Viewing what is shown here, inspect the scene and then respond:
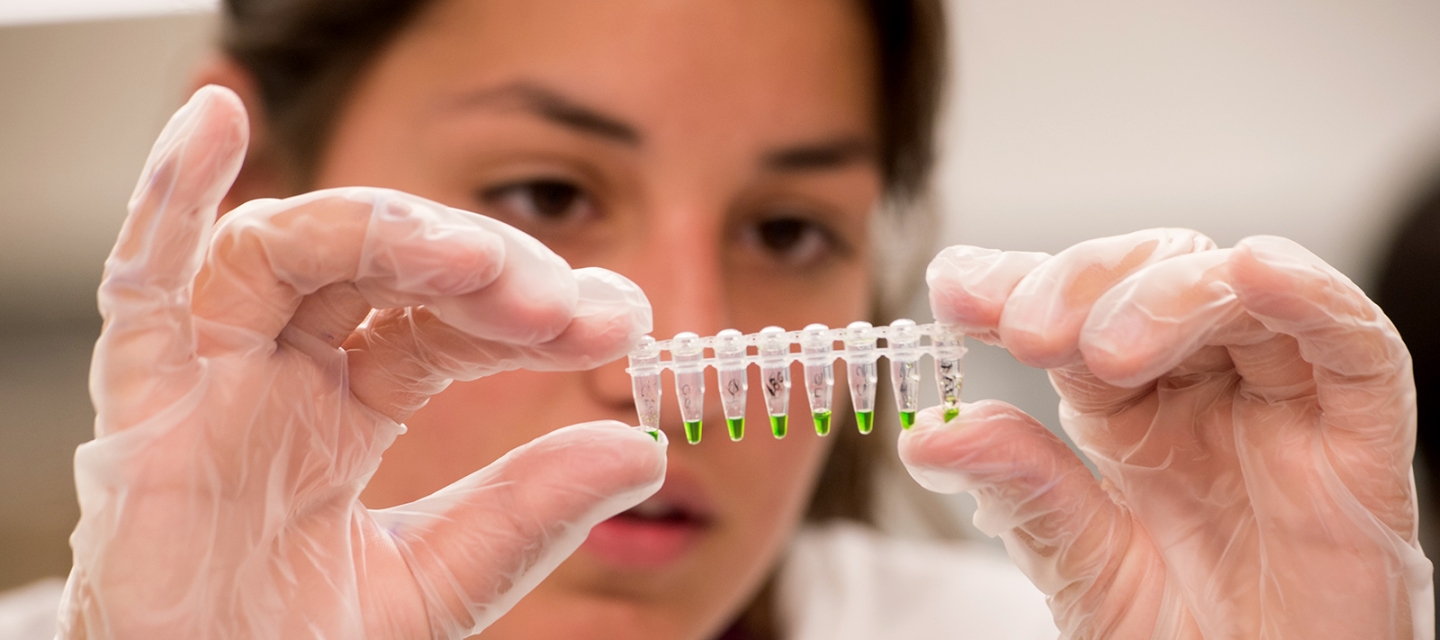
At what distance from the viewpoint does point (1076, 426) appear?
4.00ft

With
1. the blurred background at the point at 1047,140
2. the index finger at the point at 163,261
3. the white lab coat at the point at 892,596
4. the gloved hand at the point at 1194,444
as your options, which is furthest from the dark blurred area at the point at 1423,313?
the index finger at the point at 163,261

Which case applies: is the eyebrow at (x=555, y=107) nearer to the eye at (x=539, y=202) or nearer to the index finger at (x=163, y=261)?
the eye at (x=539, y=202)

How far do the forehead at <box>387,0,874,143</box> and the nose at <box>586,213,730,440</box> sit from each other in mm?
171

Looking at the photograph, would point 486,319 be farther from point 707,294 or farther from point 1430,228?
point 1430,228

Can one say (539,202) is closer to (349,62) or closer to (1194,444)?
(349,62)

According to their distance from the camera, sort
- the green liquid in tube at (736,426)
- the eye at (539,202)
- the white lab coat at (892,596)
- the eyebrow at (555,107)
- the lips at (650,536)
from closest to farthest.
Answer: the green liquid in tube at (736,426)
the eyebrow at (555,107)
the eye at (539,202)
the lips at (650,536)
the white lab coat at (892,596)

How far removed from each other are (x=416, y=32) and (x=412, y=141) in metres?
0.22

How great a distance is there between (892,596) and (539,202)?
182 cm

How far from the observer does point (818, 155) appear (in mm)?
1688

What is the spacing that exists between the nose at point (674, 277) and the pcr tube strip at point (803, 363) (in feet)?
1.20

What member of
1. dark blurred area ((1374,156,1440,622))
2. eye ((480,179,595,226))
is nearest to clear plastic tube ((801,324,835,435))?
eye ((480,179,595,226))

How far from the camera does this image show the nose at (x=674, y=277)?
1.55 m

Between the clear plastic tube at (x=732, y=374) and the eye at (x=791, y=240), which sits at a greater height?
the clear plastic tube at (x=732, y=374)

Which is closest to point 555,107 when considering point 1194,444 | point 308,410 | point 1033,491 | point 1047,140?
point 308,410
